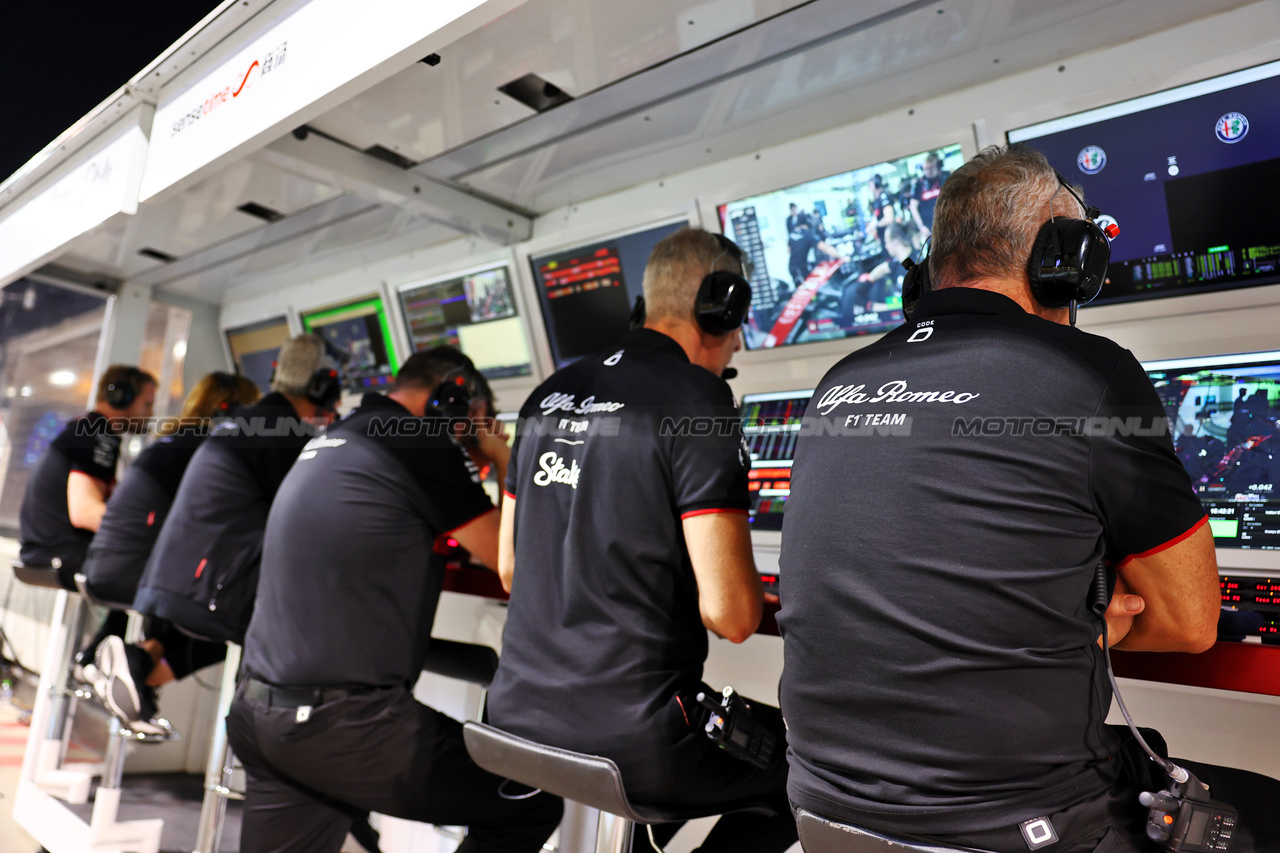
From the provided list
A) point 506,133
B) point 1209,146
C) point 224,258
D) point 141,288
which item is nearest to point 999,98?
point 1209,146

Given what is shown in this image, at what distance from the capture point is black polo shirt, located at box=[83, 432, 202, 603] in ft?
9.50

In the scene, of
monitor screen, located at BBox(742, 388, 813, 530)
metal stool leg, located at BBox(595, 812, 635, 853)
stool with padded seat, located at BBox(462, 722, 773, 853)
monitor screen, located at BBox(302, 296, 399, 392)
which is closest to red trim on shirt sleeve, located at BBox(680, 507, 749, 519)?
stool with padded seat, located at BBox(462, 722, 773, 853)

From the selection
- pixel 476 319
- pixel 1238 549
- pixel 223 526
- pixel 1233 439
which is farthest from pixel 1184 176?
pixel 223 526

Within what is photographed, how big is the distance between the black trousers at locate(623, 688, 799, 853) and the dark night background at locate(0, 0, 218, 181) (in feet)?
8.05

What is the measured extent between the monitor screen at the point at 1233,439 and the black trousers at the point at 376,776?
154 centimetres

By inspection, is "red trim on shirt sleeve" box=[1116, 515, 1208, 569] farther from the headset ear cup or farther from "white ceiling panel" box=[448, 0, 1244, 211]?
"white ceiling panel" box=[448, 0, 1244, 211]

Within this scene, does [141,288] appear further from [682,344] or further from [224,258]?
[682,344]

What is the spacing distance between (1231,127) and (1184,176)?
0.12 m

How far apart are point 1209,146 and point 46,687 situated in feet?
13.6

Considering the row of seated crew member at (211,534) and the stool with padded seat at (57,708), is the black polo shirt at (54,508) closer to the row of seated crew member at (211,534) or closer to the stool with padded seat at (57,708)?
the stool with padded seat at (57,708)

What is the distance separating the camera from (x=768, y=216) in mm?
2439

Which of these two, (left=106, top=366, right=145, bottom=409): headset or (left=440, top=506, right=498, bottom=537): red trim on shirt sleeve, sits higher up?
(left=106, top=366, right=145, bottom=409): headset

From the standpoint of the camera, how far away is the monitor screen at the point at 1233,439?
1704 millimetres

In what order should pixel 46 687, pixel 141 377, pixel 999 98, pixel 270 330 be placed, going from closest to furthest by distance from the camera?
pixel 999 98 < pixel 46 687 < pixel 141 377 < pixel 270 330
